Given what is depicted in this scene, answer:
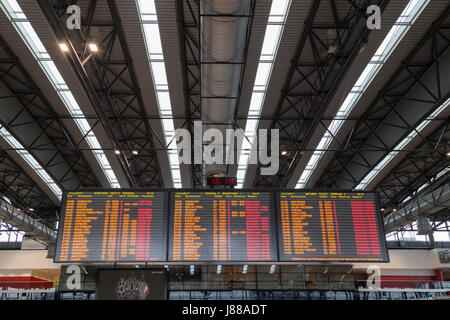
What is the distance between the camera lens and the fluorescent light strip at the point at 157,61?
11.0 m

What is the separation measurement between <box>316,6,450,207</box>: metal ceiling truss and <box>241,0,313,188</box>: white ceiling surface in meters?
3.23

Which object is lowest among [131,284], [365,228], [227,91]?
[131,284]

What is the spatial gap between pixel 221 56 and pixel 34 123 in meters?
10.6

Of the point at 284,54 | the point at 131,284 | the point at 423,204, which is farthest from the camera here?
the point at 423,204

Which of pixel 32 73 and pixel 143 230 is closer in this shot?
pixel 143 230

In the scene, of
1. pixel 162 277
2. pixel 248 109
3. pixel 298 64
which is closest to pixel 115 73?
pixel 248 109

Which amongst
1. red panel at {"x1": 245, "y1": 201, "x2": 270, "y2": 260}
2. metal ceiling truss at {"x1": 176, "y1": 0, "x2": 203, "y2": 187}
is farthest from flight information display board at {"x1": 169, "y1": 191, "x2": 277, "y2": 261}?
metal ceiling truss at {"x1": 176, "y1": 0, "x2": 203, "y2": 187}

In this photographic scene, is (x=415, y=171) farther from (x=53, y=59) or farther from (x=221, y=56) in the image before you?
(x=53, y=59)

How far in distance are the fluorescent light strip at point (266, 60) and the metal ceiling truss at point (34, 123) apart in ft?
22.5

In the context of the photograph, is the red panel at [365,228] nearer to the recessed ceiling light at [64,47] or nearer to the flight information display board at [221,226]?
the flight information display board at [221,226]

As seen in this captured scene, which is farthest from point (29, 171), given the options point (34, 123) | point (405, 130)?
point (405, 130)

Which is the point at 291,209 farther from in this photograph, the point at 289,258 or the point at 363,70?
the point at 363,70

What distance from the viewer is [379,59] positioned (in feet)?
42.0

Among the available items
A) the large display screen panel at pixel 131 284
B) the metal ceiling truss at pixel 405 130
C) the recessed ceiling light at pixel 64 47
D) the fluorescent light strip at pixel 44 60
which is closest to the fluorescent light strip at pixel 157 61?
the recessed ceiling light at pixel 64 47
